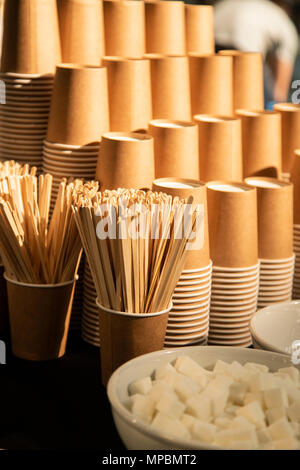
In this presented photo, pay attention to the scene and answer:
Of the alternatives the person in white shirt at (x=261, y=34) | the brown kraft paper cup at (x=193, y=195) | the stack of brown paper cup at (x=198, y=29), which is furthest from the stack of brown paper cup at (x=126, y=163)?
the person in white shirt at (x=261, y=34)

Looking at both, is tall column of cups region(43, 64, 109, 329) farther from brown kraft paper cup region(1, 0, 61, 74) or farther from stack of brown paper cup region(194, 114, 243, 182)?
stack of brown paper cup region(194, 114, 243, 182)

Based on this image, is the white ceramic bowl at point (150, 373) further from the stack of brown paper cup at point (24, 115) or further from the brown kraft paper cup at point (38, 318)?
the stack of brown paper cup at point (24, 115)

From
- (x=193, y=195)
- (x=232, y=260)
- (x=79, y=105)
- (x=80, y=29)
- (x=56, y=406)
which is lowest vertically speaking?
(x=56, y=406)

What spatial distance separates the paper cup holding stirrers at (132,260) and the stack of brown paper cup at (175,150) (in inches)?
6.9

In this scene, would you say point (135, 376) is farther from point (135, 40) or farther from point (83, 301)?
point (135, 40)

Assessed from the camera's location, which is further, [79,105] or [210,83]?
[210,83]

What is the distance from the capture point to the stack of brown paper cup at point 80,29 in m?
1.06

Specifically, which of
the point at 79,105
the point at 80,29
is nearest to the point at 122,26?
the point at 80,29

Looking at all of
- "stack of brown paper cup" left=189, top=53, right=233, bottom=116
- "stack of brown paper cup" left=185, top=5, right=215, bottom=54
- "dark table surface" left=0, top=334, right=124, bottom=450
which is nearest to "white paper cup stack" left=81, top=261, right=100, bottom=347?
"dark table surface" left=0, top=334, right=124, bottom=450

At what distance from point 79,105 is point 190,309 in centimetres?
32

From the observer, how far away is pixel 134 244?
0.80 metres

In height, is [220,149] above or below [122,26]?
below

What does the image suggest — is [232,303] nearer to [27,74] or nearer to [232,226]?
[232,226]

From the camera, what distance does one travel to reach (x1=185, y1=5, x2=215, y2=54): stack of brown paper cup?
1.26 m
